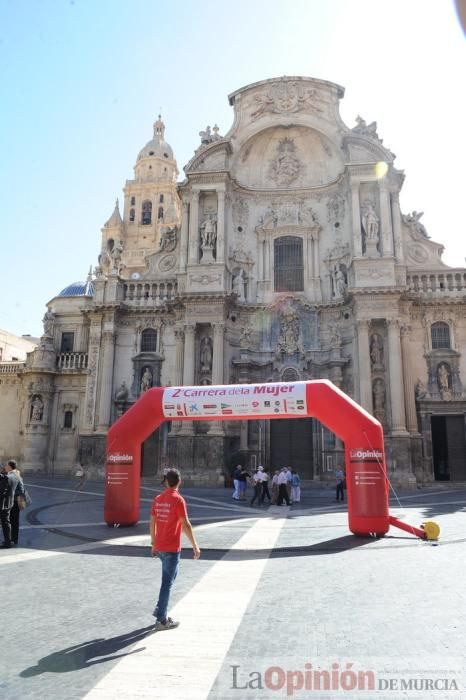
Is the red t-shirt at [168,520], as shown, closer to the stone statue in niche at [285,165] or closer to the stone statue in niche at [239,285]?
the stone statue in niche at [239,285]

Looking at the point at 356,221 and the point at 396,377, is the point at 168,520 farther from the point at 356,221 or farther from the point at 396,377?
the point at 356,221

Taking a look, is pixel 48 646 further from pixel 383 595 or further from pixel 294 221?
pixel 294 221

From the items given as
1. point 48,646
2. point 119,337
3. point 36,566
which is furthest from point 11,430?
point 48,646

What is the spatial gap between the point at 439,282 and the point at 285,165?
12.8 metres

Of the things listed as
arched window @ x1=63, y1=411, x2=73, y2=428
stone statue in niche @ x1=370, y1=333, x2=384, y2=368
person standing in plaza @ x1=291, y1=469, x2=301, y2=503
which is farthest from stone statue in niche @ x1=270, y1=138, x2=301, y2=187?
person standing in plaza @ x1=291, y1=469, x2=301, y2=503

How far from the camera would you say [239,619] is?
6160 millimetres

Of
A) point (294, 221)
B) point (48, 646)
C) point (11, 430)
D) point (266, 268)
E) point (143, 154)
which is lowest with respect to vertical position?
point (48, 646)

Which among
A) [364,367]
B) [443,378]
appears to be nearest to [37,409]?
[364,367]

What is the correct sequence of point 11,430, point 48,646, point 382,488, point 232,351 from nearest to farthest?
point 48,646 < point 382,488 < point 232,351 < point 11,430

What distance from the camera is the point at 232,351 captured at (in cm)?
3144

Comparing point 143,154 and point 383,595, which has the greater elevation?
point 143,154

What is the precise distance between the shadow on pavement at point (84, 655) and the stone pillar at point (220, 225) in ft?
88.8

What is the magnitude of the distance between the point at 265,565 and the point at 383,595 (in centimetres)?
263

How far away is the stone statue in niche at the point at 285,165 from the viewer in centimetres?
3459
